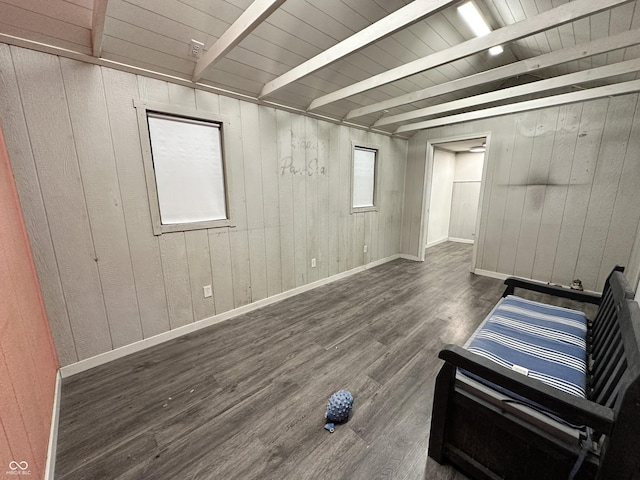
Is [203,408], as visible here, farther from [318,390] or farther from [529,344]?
[529,344]

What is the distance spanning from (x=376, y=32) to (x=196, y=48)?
131cm

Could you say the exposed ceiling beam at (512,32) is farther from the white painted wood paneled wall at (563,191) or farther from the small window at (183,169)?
the white painted wood paneled wall at (563,191)

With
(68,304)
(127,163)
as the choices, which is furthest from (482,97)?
(68,304)

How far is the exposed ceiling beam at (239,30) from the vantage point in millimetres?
1264

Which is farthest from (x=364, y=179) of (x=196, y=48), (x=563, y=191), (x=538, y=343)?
(x=538, y=343)

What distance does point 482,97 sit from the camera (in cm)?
267

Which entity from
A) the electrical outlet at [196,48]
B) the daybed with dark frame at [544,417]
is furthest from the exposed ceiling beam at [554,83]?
the electrical outlet at [196,48]

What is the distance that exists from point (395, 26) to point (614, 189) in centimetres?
356

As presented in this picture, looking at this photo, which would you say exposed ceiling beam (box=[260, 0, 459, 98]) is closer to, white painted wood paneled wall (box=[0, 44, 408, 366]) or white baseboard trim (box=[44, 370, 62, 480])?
white painted wood paneled wall (box=[0, 44, 408, 366])

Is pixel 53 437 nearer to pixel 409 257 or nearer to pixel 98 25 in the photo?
pixel 98 25

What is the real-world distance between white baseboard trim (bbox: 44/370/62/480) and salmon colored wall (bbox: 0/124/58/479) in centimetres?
5

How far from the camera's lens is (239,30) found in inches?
56.8

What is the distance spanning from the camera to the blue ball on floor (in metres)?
1.43

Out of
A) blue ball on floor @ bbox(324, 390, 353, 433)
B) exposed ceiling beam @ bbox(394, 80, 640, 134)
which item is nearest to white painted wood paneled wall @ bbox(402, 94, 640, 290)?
exposed ceiling beam @ bbox(394, 80, 640, 134)
